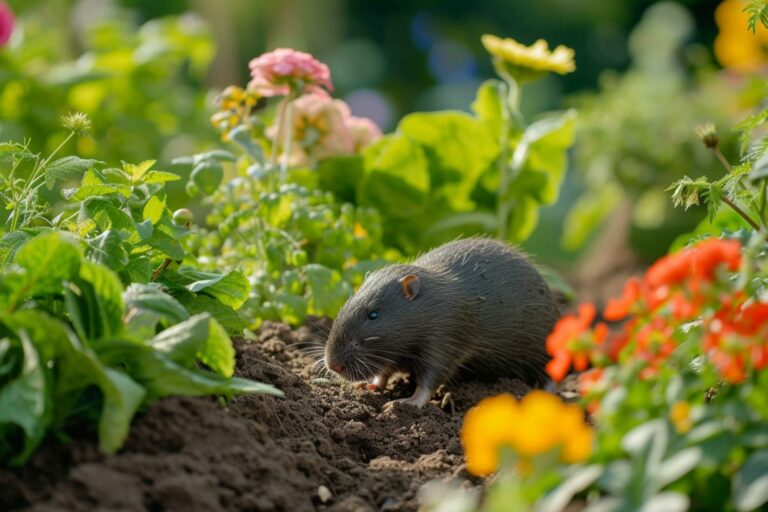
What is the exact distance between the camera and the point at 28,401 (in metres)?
2.22

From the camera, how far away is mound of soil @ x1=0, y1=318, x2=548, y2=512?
7.41ft

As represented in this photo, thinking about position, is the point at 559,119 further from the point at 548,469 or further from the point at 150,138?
the point at 548,469

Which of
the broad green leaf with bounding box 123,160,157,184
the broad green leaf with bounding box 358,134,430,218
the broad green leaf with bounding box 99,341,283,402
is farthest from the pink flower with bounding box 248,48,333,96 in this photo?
the broad green leaf with bounding box 99,341,283,402

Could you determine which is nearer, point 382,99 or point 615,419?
point 615,419

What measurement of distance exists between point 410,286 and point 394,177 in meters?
1.29

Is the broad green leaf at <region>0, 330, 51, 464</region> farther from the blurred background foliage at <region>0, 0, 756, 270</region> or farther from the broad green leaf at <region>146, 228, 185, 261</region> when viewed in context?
the blurred background foliage at <region>0, 0, 756, 270</region>

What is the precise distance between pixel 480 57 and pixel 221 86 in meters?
4.39

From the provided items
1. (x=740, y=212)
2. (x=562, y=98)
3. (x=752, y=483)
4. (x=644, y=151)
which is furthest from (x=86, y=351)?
(x=562, y=98)

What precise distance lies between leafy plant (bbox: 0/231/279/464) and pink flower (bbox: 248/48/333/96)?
183 cm

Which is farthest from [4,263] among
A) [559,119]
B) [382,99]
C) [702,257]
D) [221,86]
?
[382,99]

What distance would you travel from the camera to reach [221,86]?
11.0 m

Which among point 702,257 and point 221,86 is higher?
point 702,257

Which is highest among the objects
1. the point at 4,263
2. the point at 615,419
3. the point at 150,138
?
the point at 615,419

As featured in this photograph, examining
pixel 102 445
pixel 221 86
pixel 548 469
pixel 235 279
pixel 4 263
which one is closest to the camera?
pixel 548 469
